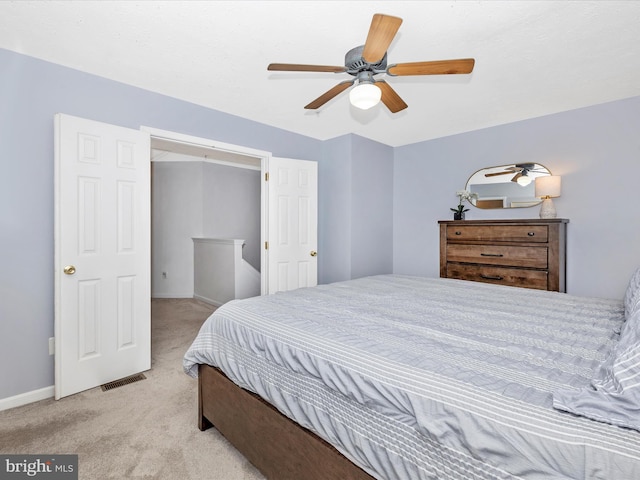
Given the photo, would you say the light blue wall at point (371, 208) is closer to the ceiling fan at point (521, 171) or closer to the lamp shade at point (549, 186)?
the ceiling fan at point (521, 171)

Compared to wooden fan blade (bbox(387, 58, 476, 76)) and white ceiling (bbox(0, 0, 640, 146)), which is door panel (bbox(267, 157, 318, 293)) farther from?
wooden fan blade (bbox(387, 58, 476, 76))

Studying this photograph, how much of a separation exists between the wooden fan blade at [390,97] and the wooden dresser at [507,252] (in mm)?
1747

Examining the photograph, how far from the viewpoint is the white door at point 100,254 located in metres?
2.29

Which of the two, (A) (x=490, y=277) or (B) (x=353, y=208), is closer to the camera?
(A) (x=490, y=277)

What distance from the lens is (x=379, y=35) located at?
1.46 metres

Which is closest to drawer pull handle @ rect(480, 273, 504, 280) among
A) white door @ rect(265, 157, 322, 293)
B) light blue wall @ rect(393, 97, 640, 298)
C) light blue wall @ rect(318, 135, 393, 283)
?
light blue wall @ rect(393, 97, 640, 298)

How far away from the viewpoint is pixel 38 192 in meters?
2.29

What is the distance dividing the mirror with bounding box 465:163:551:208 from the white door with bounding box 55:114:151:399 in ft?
12.0

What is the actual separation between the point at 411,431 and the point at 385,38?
1.63 m

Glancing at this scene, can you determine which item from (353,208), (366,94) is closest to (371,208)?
(353,208)

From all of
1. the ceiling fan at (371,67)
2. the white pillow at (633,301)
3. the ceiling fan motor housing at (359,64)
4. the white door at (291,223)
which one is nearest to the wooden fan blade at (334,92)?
the ceiling fan at (371,67)

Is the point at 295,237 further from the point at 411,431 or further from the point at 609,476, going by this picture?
the point at 609,476

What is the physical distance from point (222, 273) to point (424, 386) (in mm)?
4598

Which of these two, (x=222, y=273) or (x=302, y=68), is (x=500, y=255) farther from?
(x=222, y=273)
